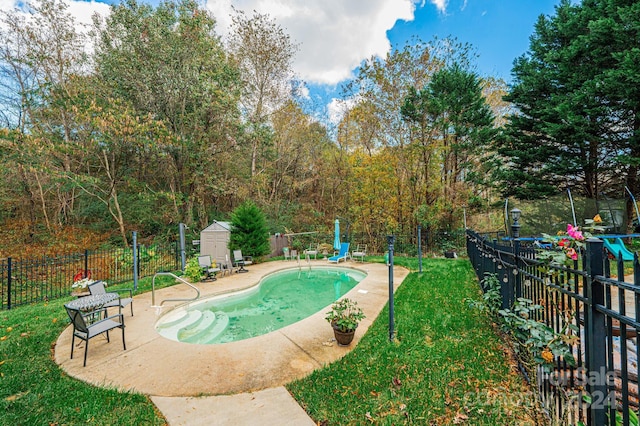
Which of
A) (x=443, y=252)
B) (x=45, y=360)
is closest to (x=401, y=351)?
(x=45, y=360)

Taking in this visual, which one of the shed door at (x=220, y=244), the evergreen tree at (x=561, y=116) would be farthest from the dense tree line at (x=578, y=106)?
the shed door at (x=220, y=244)

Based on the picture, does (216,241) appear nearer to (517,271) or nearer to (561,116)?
(517,271)

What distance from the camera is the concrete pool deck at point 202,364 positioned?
8.93 ft

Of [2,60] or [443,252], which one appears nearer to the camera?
[2,60]

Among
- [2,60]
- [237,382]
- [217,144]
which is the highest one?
[2,60]

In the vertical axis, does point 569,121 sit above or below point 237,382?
above

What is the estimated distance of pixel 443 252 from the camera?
39.0ft

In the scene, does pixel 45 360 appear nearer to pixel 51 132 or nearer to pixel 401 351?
pixel 401 351

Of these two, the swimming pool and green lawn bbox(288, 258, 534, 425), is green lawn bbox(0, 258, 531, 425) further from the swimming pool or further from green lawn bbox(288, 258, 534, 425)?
the swimming pool

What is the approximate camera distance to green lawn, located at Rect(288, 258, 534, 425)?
240 cm

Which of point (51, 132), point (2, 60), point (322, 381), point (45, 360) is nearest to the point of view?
point (322, 381)

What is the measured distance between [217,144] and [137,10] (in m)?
6.07

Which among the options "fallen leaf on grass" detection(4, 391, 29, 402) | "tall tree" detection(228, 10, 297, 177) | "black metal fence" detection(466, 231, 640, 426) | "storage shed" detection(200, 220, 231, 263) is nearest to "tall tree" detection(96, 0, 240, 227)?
"tall tree" detection(228, 10, 297, 177)

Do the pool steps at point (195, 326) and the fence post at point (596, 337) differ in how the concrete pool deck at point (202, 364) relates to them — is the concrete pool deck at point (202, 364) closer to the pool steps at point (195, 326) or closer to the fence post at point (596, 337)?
the pool steps at point (195, 326)
